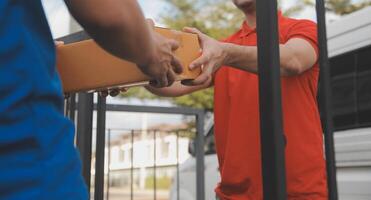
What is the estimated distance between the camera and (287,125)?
67.2 inches

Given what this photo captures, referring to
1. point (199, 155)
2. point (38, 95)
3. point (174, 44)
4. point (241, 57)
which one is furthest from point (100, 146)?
point (199, 155)

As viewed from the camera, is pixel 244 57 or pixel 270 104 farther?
pixel 244 57

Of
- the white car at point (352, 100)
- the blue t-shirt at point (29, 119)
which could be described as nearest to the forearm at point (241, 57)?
the blue t-shirt at point (29, 119)

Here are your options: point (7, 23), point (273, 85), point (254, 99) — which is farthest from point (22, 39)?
point (254, 99)

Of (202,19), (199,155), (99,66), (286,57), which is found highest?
(202,19)

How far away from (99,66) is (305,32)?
2.90 ft

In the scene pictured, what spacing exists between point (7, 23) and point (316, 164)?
1.21 m

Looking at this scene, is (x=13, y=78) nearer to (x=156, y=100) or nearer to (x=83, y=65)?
(x=83, y=65)

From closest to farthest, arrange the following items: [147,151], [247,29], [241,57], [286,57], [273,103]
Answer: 1. [273,103]
2. [241,57]
3. [286,57]
4. [247,29]
5. [147,151]

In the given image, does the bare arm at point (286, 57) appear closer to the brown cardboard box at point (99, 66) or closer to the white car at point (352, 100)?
the brown cardboard box at point (99, 66)

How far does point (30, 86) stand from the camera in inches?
32.3

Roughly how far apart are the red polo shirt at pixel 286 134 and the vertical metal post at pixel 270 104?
72cm

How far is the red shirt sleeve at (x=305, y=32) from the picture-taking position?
171 cm

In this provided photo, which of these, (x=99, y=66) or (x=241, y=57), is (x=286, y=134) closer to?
(x=241, y=57)
